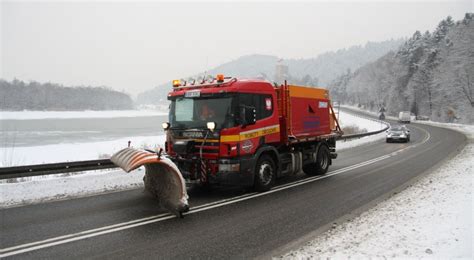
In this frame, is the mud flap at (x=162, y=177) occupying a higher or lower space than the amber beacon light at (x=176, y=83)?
lower

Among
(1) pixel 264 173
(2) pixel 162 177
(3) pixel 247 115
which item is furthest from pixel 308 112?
(2) pixel 162 177

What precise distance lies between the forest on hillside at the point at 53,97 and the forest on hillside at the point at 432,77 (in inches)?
3927

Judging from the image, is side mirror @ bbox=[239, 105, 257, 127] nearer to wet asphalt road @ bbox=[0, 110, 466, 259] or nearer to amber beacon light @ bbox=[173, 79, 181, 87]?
wet asphalt road @ bbox=[0, 110, 466, 259]

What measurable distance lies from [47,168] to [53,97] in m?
135

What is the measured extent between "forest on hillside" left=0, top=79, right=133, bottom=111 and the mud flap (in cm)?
11881

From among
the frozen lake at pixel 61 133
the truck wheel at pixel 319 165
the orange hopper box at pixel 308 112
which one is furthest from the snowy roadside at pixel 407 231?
the frozen lake at pixel 61 133

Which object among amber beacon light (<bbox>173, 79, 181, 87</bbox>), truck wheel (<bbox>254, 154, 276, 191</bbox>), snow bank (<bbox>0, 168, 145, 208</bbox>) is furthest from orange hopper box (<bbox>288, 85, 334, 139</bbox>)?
snow bank (<bbox>0, 168, 145, 208</bbox>)

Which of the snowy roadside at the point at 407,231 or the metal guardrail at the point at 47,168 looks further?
the metal guardrail at the point at 47,168

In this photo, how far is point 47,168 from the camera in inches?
400

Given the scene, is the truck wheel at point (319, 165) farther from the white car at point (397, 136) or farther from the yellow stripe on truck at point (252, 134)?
the white car at point (397, 136)

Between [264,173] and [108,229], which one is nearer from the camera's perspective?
[108,229]

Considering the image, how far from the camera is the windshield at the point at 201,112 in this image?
27.7ft

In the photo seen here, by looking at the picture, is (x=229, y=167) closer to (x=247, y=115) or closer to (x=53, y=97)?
(x=247, y=115)

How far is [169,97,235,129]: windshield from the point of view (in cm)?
844
